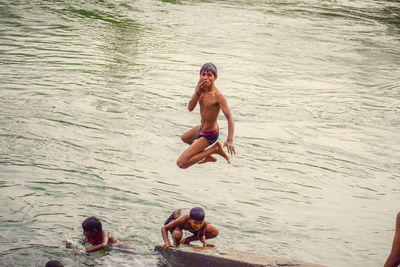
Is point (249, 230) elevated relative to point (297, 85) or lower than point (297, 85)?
lower

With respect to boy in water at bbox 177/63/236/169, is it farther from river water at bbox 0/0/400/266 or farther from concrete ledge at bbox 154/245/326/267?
river water at bbox 0/0/400/266

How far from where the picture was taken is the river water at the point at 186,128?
12555 millimetres

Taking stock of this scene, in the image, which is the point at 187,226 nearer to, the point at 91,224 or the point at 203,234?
the point at 203,234

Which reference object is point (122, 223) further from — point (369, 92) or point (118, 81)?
point (369, 92)

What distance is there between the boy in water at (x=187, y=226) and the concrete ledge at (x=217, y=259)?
0.18 meters

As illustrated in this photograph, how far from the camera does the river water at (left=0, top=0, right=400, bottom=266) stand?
12.6 meters

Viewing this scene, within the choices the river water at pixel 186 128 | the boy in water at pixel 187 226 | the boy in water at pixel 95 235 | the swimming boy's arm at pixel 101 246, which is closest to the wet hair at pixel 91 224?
the boy in water at pixel 95 235

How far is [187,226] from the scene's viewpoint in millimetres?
9383

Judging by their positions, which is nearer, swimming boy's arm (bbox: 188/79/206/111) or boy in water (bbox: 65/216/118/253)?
swimming boy's arm (bbox: 188/79/206/111)

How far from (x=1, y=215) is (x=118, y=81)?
32.7 feet

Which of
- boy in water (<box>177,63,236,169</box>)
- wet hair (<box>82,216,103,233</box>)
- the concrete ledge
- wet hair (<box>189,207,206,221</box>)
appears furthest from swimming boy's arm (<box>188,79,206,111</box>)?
wet hair (<box>82,216,103,233</box>)

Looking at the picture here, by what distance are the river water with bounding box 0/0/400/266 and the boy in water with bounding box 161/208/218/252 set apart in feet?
2.86

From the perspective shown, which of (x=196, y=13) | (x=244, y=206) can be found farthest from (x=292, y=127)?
(x=196, y=13)

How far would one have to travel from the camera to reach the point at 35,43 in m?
24.3
